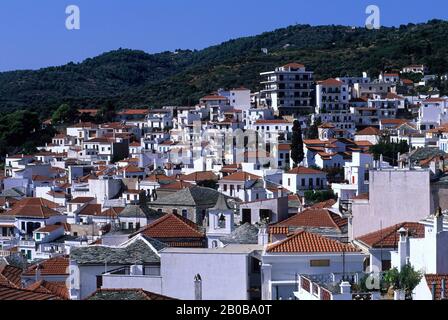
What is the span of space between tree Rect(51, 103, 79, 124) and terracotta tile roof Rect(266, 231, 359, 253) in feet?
194

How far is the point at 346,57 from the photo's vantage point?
291 ft

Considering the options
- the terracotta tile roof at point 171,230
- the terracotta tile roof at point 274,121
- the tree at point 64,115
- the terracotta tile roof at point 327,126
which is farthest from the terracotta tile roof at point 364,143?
the terracotta tile roof at point 171,230

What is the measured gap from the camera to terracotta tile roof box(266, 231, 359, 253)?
42.2 ft

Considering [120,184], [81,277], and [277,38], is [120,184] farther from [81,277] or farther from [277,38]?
[277,38]

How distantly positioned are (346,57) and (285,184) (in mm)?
51078

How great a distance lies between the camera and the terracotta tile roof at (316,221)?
19438mm

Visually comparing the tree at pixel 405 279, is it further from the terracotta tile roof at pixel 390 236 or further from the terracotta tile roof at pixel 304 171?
the terracotta tile roof at pixel 304 171

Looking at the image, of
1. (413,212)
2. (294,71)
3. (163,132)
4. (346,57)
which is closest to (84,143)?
(163,132)

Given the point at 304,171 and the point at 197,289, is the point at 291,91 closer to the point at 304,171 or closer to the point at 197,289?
the point at 304,171

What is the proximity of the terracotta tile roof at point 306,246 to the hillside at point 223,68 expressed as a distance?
62.4 meters

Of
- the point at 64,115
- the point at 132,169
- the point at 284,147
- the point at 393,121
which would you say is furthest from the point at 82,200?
the point at 64,115

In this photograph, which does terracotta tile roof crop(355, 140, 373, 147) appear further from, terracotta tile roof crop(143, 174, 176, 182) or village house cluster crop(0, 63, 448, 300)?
terracotta tile roof crop(143, 174, 176, 182)

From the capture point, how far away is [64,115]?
7138 cm

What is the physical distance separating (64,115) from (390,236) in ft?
196
